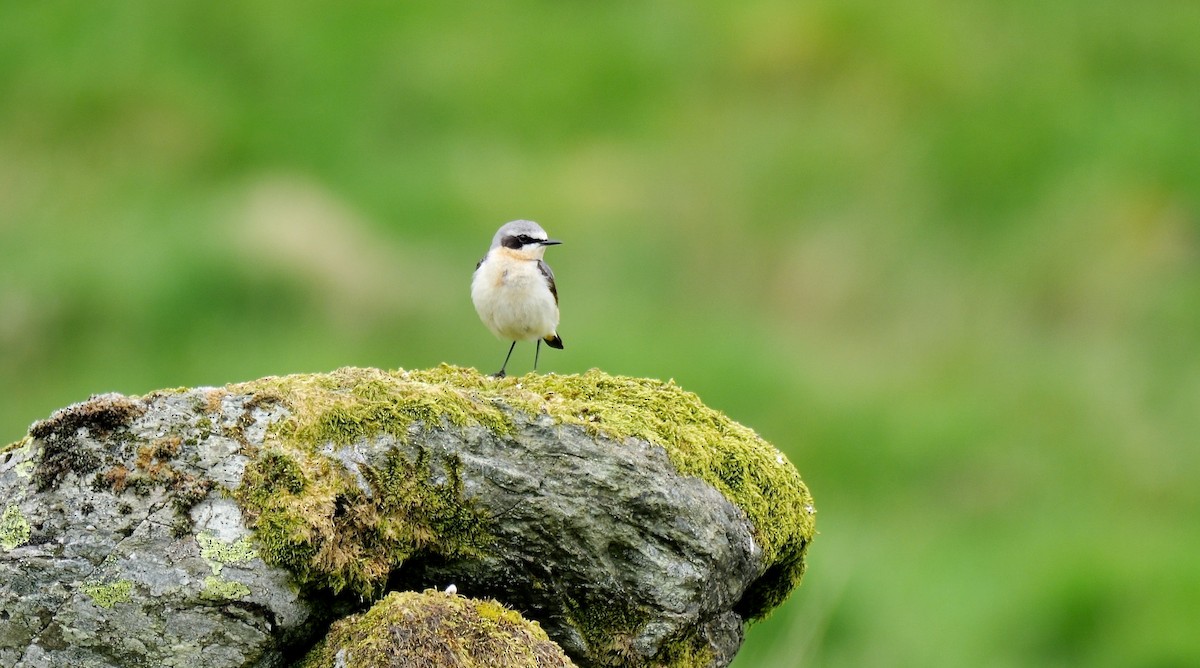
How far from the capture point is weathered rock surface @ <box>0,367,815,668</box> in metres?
4.91

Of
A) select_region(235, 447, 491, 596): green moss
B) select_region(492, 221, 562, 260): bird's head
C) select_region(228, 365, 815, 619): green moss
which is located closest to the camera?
select_region(235, 447, 491, 596): green moss

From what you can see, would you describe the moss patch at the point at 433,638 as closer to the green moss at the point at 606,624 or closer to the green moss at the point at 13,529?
the green moss at the point at 606,624

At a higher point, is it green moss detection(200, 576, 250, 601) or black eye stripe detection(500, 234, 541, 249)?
black eye stripe detection(500, 234, 541, 249)

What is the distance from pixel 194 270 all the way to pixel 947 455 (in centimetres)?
878

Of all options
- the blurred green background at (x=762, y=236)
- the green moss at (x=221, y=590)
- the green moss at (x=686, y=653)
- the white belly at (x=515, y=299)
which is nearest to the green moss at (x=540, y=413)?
the green moss at (x=221, y=590)

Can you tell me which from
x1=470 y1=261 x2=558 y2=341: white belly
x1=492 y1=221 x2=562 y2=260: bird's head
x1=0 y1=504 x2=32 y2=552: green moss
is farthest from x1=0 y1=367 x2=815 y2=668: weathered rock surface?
x1=492 y1=221 x2=562 y2=260: bird's head

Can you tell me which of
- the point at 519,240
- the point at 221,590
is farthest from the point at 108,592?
the point at 519,240

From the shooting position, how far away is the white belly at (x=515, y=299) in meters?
9.09

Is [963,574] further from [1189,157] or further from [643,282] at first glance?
[1189,157]

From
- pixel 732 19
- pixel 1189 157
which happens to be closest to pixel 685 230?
pixel 732 19

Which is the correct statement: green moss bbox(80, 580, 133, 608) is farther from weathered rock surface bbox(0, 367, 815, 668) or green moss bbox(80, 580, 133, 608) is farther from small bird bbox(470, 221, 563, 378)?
small bird bbox(470, 221, 563, 378)

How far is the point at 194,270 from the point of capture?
1717 cm

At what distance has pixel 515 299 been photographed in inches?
357

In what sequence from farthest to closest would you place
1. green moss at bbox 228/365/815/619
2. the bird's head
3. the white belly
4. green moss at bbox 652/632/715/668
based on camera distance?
1. the bird's head
2. the white belly
3. green moss at bbox 652/632/715/668
4. green moss at bbox 228/365/815/619
